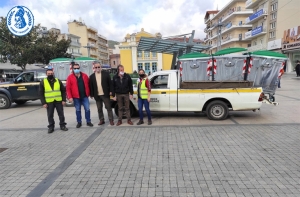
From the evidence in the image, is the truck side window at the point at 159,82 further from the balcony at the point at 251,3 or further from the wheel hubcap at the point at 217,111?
the balcony at the point at 251,3

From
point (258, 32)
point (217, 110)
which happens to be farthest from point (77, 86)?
point (258, 32)

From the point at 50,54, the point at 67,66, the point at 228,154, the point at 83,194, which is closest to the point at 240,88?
the point at 228,154

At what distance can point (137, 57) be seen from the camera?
60.2m

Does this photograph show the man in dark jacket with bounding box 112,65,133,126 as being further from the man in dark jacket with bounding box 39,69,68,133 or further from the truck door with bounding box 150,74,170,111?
the man in dark jacket with bounding box 39,69,68,133

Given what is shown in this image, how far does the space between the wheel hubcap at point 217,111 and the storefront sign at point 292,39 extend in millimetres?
28451

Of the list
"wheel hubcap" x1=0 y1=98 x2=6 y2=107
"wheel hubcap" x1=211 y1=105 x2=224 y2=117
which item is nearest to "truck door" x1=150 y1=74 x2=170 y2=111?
"wheel hubcap" x1=211 y1=105 x2=224 y2=117

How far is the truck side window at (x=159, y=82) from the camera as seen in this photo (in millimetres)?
6789

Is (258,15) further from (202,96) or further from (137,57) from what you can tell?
(202,96)

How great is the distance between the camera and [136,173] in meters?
3.38

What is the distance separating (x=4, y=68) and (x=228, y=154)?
37.7 m

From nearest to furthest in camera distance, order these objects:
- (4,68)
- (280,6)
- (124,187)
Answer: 1. (124,187)
2. (4,68)
3. (280,6)

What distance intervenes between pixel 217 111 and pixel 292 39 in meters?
30.2

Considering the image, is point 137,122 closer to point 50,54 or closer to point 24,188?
point 24,188

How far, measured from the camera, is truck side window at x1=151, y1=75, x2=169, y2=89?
267 inches
